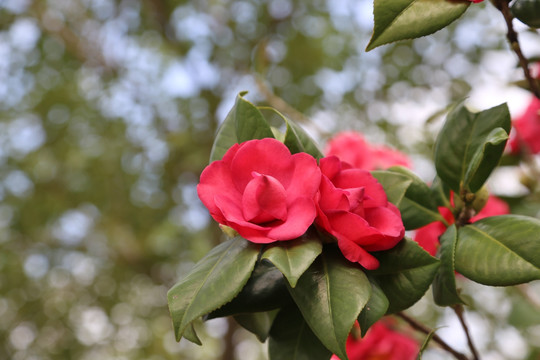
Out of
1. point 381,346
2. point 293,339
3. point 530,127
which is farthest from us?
point 530,127

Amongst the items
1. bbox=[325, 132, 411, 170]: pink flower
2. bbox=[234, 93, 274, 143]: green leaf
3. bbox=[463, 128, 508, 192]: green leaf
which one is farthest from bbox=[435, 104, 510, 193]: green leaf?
bbox=[325, 132, 411, 170]: pink flower

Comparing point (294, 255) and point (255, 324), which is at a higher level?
point (294, 255)

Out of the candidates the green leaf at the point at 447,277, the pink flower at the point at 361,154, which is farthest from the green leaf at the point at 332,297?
the pink flower at the point at 361,154

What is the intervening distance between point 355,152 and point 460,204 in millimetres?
462

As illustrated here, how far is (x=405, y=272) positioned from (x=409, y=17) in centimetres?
24

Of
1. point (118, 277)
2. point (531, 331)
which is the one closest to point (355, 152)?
point (531, 331)

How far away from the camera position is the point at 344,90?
320 cm

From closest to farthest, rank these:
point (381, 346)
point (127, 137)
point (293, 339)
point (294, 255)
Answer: point (294, 255), point (293, 339), point (381, 346), point (127, 137)

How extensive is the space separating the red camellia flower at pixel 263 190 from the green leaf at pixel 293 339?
0.39 ft

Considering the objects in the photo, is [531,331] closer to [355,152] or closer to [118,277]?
[355,152]

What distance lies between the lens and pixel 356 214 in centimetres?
48

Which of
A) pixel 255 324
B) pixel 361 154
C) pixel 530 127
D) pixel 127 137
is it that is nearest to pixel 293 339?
pixel 255 324

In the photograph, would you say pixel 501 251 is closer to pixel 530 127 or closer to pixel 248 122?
pixel 248 122

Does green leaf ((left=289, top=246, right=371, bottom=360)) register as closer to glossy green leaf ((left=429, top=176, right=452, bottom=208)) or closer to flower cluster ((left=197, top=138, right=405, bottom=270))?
flower cluster ((left=197, top=138, right=405, bottom=270))
